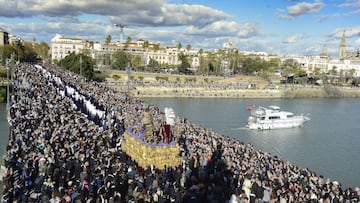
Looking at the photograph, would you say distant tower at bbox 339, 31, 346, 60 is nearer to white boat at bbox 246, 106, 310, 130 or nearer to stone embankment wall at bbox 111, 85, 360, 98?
stone embankment wall at bbox 111, 85, 360, 98

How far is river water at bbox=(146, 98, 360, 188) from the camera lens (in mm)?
18328

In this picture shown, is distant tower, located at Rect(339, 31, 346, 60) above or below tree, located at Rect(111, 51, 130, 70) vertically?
above

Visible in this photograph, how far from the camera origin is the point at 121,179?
8664mm

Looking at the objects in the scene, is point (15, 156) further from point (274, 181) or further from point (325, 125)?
point (325, 125)

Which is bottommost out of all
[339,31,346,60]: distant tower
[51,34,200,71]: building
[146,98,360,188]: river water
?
[146,98,360,188]: river water

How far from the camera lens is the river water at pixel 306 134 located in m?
18.1

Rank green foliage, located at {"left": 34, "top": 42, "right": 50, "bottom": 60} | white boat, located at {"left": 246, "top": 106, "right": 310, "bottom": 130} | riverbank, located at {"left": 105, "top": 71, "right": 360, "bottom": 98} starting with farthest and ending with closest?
green foliage, located at {"left": 34, "top": 42, "right": 50, "bottom": 60} < riverbank, located at {"left": 105, "top": 71, "right": 360, "bottom": 98} < white boat, located at {"left": 246, "top": 106, "right": 310, "bottom": 130}

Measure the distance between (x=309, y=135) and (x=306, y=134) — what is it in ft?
1.14

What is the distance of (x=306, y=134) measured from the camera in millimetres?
26938

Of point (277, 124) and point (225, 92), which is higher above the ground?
point (225, 92)

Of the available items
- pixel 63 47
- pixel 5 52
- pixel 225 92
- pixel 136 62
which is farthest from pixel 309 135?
pixel 63 47

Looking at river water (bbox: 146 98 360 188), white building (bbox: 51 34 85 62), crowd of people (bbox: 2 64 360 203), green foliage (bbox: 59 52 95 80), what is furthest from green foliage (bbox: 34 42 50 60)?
crowd of people (bbox: 2 64 360 203)

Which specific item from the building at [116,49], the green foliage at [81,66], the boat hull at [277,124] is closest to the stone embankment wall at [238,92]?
the green foliage at [81,66]

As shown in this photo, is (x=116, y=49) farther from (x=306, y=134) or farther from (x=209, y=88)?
(x=306, y=134)
